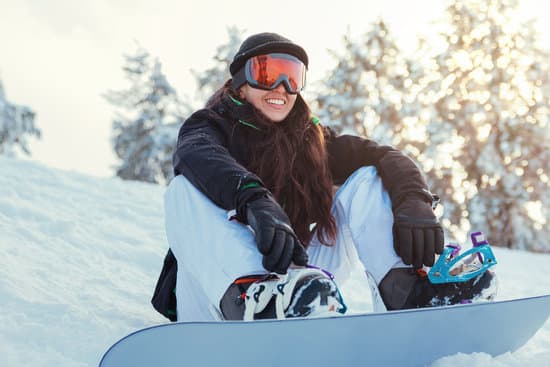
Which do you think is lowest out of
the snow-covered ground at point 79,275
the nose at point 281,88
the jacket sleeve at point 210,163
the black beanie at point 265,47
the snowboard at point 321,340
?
the snow-covered ground at point 79,275

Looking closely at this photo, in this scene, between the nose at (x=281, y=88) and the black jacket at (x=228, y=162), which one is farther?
the nose at (x=281, y=88)

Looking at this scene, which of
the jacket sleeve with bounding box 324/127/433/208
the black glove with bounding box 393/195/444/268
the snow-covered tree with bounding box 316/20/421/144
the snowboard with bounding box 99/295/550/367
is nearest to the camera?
the snowboard with bounding box 99/295/550/367

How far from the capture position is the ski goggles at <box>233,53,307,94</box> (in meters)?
2.06

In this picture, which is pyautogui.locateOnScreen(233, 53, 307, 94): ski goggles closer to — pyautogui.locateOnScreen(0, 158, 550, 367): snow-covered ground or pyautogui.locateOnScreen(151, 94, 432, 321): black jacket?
pyautogui.locateOnScreen(151, 94, 432, 321): black jacket

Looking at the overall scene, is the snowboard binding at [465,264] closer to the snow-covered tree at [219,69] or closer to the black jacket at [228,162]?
the black jacket at [228,162]

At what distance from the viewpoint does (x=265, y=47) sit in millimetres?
2057

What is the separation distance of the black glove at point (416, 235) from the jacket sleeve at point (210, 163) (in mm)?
507

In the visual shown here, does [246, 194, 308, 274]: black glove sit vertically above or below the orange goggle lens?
below

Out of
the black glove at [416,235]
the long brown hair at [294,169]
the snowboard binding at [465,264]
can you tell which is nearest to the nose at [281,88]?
the long brown hair at [294,169]

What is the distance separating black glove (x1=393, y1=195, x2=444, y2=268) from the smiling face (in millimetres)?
629

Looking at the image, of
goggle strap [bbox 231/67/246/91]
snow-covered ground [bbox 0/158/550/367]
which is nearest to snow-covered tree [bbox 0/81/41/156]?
snow-covered ground [bbox 0/158/550/367]

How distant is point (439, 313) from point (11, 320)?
1.36 m

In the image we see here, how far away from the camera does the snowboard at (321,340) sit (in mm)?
1169

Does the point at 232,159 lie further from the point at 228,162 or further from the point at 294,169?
the point at 294,169
